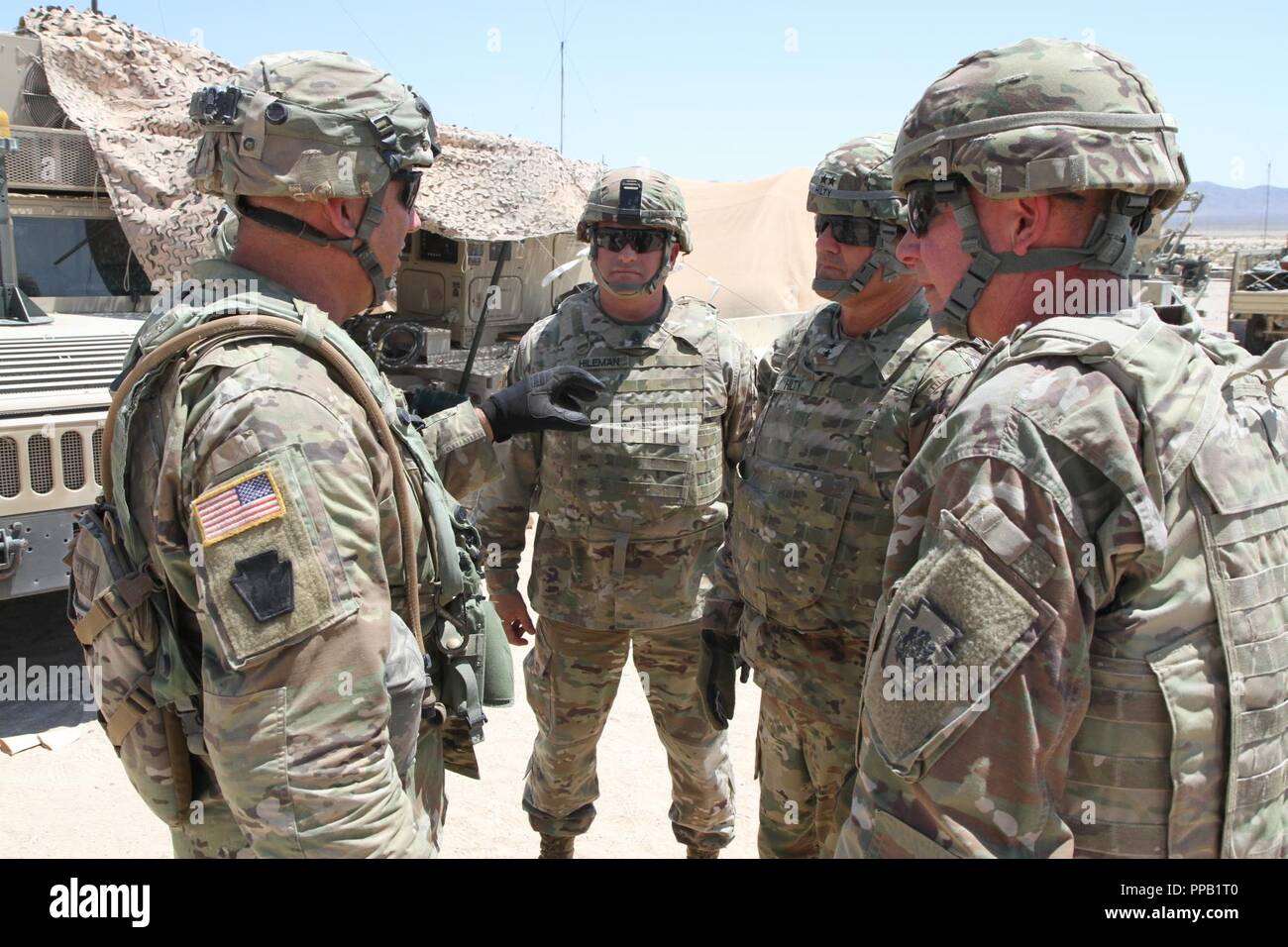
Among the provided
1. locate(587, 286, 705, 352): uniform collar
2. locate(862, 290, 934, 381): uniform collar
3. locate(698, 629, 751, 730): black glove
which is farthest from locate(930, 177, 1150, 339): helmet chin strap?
locate(587, 286, 705, 352): uniform collar

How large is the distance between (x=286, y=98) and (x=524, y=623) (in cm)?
225

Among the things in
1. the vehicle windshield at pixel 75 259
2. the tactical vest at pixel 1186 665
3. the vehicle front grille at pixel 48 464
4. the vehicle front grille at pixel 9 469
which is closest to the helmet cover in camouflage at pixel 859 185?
Answer: the tactical vest at pixel 1186 665

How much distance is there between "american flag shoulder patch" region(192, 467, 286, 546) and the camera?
1.48 m

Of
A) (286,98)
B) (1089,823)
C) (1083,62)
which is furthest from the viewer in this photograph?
(286,98)

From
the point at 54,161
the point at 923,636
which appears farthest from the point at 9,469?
the point at 54,161

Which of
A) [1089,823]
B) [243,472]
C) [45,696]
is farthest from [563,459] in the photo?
[45,696]

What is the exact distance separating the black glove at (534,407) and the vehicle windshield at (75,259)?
5.38 m

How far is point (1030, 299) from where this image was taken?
1608 millimetres

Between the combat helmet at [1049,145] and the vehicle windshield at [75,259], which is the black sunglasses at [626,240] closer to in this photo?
the combat helmet at [1049,145]

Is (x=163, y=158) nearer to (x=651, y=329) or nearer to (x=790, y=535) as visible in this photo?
(x=651, y=329)

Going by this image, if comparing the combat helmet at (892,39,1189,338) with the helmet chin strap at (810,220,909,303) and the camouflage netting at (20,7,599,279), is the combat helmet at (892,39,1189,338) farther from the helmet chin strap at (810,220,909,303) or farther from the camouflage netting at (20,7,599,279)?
the camouflage netting at (20,7,599,279)

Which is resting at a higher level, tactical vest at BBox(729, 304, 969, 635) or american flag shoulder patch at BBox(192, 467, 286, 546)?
american flag shoulder patch at BBox(192, 467, 286, 546)

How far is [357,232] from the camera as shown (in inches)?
76.8
